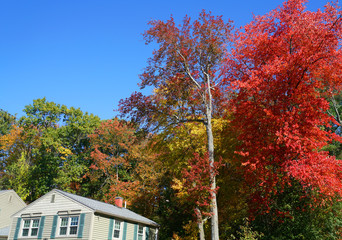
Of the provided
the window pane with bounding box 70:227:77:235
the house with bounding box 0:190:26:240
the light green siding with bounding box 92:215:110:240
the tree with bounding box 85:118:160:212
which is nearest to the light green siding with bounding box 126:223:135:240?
the light green siding with bounding box 92:215:110:240

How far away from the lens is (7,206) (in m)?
27.8

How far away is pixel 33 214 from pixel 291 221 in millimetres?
17771

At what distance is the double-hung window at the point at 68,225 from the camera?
61.4 feet

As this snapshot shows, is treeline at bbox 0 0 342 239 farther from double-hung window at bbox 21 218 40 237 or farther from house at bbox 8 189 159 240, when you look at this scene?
double-hung window at bbox 21 218 40 237

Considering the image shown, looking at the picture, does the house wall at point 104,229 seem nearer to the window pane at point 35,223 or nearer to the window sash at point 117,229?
the window sash at point 117,229

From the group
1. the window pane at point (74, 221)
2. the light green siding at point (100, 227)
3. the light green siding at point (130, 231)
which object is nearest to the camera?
the light green siding at point (100, 227)

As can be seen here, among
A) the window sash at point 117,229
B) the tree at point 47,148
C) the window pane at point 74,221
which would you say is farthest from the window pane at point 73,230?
the tree at point 47,148

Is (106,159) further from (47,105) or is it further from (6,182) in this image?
(6,182)

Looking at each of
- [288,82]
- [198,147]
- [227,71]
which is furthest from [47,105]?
[288,82]

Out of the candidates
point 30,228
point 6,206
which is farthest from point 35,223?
point 6,206

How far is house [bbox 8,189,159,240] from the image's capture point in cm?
1841

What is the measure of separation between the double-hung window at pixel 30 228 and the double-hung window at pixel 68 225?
7.40 ft

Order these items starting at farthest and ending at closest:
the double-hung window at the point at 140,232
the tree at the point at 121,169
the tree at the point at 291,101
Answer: the tree at the point at 121,169 < the double-hung window at the point at 140,232 < the tree at the point at 291,101

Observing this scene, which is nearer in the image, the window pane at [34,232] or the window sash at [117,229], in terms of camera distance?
the window sash at [117,229]
